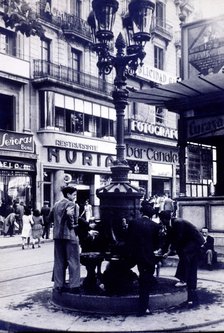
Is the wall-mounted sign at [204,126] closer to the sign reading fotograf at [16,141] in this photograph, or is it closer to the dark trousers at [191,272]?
the dark trousers at [191,272]

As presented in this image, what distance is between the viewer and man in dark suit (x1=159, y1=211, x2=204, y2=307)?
7562 mm

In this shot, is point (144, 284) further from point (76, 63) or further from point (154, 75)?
point (154, 75)

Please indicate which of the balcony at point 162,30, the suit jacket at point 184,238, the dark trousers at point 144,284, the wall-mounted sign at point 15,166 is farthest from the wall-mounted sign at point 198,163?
Result: the balcony at point 162,30

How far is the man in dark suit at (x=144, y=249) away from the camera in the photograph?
22.4ft

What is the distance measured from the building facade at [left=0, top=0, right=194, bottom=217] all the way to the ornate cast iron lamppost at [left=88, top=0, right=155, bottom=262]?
14891 mm

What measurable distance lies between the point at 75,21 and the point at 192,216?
2048cm

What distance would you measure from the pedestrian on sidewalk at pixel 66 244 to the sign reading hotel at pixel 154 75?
91.8 ft

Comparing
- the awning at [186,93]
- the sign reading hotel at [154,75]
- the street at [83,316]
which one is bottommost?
the street at [83,316]

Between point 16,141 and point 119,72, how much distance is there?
17802 mm

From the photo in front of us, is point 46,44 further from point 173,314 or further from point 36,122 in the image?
point 173,314

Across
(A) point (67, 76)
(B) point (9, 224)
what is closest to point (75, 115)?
(A) point (67, 76)

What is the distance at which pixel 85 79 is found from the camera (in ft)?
101

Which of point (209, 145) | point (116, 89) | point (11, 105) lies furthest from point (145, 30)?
point (11, 105)

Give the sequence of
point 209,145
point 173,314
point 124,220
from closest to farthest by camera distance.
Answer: point 173,314, point 124,220, point 209,145
